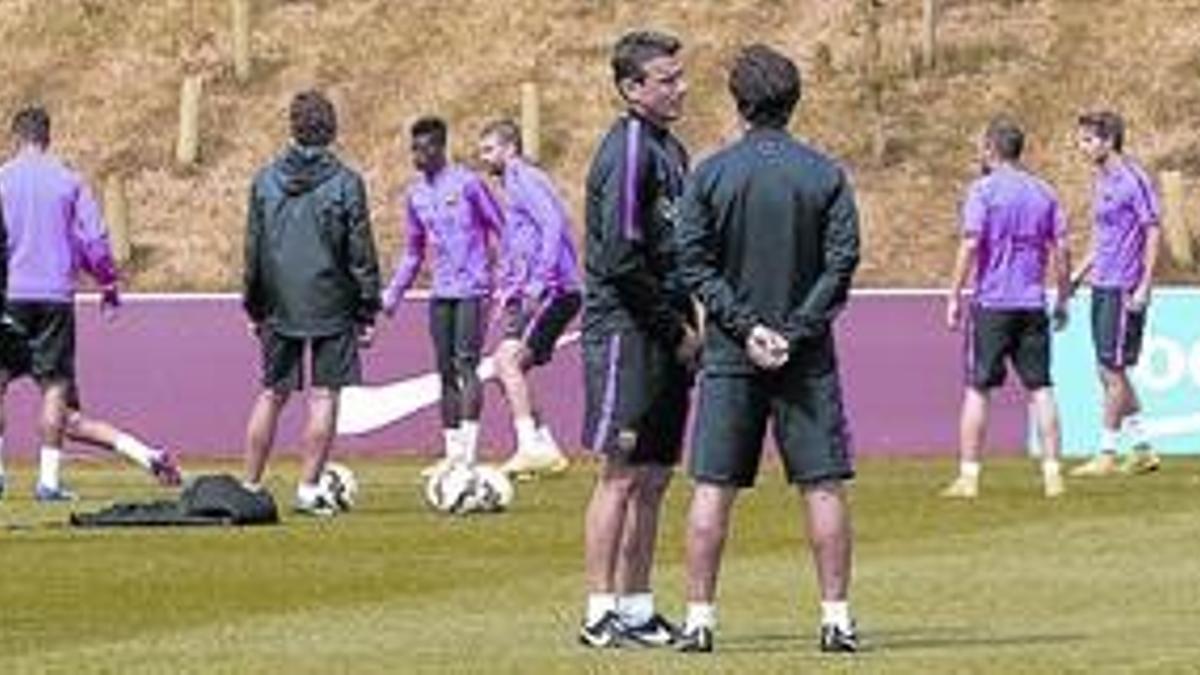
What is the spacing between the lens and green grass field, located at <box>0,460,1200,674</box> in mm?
13531

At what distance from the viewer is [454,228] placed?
25.1 m

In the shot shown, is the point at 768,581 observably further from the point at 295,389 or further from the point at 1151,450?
the point at 1151,450

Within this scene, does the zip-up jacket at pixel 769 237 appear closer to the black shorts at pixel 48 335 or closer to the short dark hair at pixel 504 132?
the black shorts at pixel 48 335

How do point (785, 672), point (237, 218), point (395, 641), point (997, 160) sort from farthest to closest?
point (237, 218)
point (997, 160)
point (395, 641)
point (785, 672)

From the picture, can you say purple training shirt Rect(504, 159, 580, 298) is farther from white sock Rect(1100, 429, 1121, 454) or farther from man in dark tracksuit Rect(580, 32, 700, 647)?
man in dark tracksuit Rect(580, 32, 700, 647)

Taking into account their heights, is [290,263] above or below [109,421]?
above

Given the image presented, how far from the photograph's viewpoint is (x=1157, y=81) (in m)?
41.8

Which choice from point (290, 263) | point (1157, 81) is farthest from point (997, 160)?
point (1157, 81)

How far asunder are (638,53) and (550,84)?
2923cm

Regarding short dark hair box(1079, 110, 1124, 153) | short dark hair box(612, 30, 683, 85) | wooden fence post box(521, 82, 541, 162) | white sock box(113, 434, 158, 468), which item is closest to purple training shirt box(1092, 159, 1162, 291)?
short dark hair box(1079, 110, 1124, 153)

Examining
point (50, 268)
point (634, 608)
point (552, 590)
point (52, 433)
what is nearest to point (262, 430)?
point (52, 433)

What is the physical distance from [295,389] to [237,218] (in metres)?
19.7

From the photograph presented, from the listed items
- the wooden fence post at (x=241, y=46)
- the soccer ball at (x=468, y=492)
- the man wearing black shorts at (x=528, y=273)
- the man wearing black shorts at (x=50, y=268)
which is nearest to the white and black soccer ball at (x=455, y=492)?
the soccer ball at (x=468, y=492)

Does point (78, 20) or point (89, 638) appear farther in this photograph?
point (78, 20)
